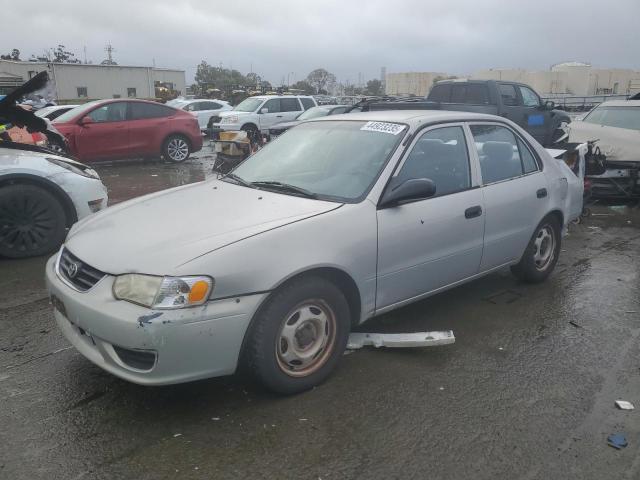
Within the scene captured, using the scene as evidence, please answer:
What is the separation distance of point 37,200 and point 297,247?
12.7 ft

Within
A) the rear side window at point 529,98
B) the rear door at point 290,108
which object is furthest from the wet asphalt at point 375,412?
the rear door at point 290,108

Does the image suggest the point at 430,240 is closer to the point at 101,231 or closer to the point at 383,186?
the point at 383,186

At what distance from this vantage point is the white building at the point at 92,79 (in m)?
40.9

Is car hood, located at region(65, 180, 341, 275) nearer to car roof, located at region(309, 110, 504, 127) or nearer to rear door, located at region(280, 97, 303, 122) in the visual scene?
car roof, located at region(309, 110, 504, 127)

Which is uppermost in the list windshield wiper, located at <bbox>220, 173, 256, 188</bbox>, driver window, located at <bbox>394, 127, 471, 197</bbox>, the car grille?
driver window, located at <bbox>394, 127, 471, 197</bbox>

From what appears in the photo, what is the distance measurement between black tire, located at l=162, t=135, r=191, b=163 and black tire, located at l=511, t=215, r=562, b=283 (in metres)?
10.3

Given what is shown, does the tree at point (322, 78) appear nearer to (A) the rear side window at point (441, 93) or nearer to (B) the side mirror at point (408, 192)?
(A) the rear side window at point (441, 93)

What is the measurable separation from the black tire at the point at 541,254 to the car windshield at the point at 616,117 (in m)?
5.37

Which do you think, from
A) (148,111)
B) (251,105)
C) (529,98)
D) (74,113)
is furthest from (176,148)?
(529,98)

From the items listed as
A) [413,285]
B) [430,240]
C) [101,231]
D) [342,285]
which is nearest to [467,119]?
[430,240]

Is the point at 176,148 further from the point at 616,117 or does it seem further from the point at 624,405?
the point at 624,405

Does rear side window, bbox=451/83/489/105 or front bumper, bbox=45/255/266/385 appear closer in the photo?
front bumper, bbox=45/255/266/385

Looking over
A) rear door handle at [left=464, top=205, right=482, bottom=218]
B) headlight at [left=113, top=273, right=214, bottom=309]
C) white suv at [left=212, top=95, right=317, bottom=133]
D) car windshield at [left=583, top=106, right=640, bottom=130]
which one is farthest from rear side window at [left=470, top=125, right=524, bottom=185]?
white suv at [left=212, top=95, right=317, bottom=133]

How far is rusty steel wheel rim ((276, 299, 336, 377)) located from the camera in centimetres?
301
